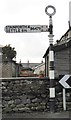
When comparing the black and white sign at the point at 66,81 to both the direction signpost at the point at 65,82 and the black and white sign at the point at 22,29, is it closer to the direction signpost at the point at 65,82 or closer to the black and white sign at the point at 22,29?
the direction signpost at the point at 65,82

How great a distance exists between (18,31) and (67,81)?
251cm

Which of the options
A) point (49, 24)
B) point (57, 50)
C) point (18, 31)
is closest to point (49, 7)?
point (49, 24)

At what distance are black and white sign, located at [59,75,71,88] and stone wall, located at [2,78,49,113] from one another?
0.63 meters

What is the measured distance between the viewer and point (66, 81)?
9.78 m

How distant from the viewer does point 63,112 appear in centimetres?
966

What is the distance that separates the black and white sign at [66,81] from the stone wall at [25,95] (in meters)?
0.63

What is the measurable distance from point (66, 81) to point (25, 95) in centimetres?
162

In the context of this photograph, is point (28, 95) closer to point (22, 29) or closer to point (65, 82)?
point (65, 82)

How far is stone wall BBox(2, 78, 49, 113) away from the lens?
1000cm

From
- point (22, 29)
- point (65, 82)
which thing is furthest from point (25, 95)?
point (22, 29)

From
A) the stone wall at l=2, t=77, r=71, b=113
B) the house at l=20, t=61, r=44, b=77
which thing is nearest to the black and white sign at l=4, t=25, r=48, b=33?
the stone wall at l=2, t=77, r=71, b=113

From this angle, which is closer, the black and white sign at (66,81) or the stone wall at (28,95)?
the black and white sign at (66,81)

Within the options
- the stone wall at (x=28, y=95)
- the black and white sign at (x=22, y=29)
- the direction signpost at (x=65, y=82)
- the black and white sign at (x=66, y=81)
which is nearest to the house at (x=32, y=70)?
the stone wall at (x=28, y=95)

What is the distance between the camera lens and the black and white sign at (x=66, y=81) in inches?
383
